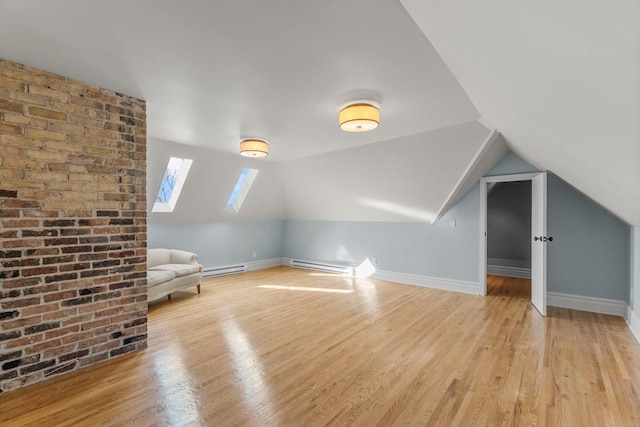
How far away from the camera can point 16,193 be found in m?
2.07

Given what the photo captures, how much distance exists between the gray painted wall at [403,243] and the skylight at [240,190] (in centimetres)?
156

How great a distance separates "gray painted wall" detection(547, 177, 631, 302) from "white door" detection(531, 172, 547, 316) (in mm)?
331

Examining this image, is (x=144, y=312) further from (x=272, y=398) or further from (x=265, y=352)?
(x=272, y=398)

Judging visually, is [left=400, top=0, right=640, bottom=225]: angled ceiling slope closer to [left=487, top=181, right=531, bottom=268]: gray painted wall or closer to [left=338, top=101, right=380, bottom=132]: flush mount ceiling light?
[left=338, top=101, right=380, bottom=132]: flush mount ceiling light

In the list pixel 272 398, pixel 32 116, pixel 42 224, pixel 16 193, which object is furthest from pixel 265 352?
pixel 32 116

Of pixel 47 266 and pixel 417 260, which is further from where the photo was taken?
pixel 417 260

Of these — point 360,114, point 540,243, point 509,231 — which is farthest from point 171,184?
point 509,231

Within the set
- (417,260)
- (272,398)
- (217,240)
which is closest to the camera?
(272,398)

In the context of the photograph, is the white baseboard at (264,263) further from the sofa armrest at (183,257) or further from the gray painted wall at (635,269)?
the gray painted wall at (635,269)

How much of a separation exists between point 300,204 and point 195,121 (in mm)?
3482

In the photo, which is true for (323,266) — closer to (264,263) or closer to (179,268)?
(264,263)

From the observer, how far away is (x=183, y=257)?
4.85 metres

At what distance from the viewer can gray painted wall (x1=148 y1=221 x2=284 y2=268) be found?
5.29m

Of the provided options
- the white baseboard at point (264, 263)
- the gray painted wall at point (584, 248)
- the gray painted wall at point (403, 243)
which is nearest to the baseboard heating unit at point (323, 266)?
the gray painted wall at point (403, 243)
